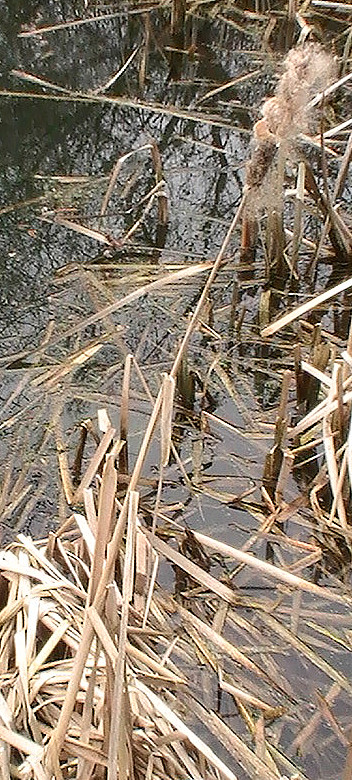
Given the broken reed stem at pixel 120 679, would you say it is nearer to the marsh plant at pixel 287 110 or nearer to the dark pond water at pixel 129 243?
the dark pond water at pixel 129 243

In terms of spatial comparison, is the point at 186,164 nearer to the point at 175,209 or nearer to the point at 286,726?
the point at 175,209

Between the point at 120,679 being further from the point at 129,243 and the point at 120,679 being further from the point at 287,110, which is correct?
the point at 129,243

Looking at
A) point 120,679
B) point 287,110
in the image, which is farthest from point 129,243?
point 120,679

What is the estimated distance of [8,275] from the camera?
106 inches

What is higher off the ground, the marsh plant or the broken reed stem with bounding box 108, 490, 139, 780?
the marsh plant

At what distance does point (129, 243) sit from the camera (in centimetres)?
284

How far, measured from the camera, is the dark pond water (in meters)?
2.05

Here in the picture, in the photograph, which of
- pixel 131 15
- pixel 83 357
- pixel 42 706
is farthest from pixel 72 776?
pixel 131 15

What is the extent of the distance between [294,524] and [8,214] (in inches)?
62.1

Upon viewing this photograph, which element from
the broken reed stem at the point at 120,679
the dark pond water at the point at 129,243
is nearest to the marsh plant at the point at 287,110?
the dark pond water at the point at 129,243

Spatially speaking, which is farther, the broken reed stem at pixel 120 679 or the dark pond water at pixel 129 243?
the dark pond water at pixel 129 243

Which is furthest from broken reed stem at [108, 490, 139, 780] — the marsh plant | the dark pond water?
the marsh plant

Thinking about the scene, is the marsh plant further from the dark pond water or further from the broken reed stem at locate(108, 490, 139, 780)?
the broken reed stem at locate(108, 490, 139, 780)

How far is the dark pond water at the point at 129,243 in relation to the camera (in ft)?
6.73
